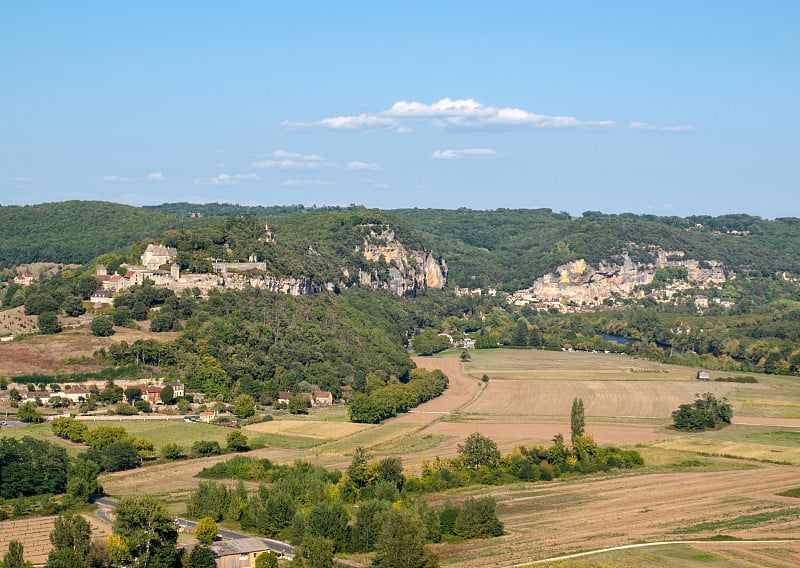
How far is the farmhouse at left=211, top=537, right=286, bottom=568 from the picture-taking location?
188 feet

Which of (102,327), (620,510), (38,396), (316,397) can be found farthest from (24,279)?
(620,510)

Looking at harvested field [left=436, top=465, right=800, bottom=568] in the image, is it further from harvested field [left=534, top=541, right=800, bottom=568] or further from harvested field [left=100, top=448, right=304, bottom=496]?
harvested field [left=100, top=448, right=304, bottom=496]

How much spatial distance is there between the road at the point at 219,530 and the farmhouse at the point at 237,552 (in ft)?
3.11

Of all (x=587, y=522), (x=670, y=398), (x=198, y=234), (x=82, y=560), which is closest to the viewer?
(x=82, y=560)

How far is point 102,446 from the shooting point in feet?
277

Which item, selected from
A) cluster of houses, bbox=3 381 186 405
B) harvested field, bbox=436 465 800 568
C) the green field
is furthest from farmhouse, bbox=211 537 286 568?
cluster of houses, bbox=3 381 186 405

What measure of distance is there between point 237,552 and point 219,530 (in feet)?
22.9

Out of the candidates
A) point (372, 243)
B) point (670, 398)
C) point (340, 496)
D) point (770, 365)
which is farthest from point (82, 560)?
point (372, 243)

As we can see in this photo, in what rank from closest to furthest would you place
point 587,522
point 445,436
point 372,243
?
point 587,522 → point 445,436 → point 372,243

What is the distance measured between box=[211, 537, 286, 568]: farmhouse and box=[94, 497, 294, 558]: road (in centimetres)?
95

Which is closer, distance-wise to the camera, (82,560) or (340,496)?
(82,560)

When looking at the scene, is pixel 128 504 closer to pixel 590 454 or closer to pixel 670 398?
pixel 590 454

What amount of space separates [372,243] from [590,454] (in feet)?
377

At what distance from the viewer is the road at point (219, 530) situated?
6028 centimetres
